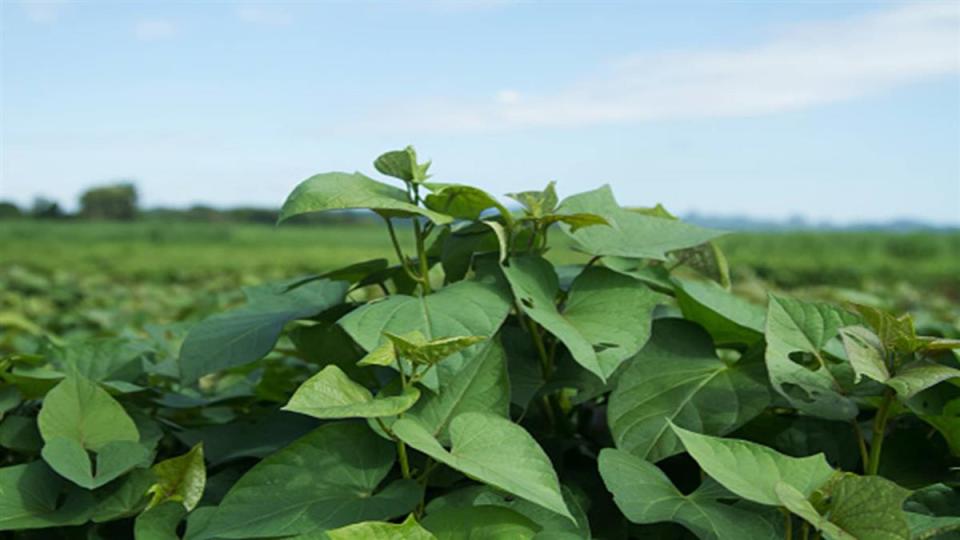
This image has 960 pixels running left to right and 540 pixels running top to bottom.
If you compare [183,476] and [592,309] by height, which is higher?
[592,309]

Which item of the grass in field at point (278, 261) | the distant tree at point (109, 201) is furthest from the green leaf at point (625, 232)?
the distant tree at point (109, 201)

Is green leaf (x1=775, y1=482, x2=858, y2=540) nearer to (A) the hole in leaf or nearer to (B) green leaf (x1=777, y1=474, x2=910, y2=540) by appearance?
(B) green leaf (x1=777, y1=474, x2=910, y2=540)

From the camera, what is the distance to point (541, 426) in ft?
3.53

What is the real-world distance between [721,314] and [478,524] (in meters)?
0.40

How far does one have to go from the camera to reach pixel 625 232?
108cm

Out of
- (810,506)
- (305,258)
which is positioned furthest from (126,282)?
(810,506)

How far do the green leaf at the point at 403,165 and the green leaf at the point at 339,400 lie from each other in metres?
0.25

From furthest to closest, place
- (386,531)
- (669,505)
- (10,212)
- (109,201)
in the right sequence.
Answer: (109,201), (10,212), (669,505), (386,531)

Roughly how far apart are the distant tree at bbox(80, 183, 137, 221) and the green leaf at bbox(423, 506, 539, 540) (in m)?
34.0

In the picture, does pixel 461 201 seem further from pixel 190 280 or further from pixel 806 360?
pixel 190 280

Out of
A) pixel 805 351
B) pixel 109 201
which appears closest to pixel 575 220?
pixel 805 351

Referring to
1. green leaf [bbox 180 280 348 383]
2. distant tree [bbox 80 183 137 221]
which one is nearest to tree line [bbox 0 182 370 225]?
distant tree [bbox 80 183 137 221]

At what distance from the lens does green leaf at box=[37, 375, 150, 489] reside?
3.05 ft

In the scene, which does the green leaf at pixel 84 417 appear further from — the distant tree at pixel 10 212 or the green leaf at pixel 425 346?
the distant tree at pixel 10 212
